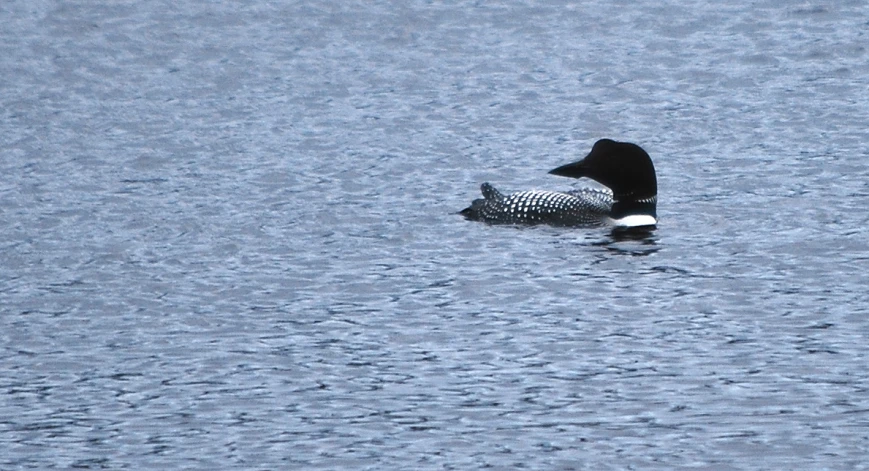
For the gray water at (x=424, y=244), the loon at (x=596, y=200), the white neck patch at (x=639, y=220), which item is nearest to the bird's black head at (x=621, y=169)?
the loon at (x=596, y=200)

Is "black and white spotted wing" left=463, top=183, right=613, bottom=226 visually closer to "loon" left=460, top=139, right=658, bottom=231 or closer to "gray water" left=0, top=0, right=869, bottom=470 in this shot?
"loon" left=460, top=139, right=658, bottom=231

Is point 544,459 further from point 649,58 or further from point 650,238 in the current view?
point 649,58

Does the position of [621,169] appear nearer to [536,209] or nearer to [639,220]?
[639,220]

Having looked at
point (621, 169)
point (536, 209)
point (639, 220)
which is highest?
point (621, 169)

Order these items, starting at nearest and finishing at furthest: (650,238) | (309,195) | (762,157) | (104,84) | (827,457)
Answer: (827,457) < (650,238) < (309,195) < (762,157) < (104,84)

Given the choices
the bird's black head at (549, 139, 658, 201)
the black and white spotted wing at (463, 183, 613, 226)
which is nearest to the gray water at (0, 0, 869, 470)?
the black and white spotted wing at (463, 183, 613, 226)

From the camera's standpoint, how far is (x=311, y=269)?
10734 millimetres

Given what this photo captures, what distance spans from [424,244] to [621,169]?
1870 millimetres

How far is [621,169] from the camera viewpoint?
12578mm

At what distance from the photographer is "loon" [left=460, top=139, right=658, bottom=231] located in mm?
12172

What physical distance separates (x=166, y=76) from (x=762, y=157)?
6.86m

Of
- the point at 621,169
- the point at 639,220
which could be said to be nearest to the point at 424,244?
the point at 639,220

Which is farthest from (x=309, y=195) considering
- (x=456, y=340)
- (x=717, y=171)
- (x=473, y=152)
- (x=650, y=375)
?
(x=650, y=375)

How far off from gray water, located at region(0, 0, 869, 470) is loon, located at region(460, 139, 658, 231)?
0.22 metres
